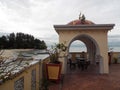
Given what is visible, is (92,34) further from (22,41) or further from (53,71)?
(22,41)

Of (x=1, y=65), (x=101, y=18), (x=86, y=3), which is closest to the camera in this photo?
(x=1, y=65)

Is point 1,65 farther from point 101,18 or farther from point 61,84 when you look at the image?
point 101,18

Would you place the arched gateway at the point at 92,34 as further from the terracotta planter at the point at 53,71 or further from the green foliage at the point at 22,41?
the green foliage at the point at 22,41

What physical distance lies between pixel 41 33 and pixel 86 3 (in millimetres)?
17605

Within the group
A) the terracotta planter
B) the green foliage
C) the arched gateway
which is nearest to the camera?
the terracotta planter

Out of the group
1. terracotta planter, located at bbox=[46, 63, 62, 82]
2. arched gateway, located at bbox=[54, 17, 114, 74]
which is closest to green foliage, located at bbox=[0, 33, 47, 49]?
arched gateway, located at bbox=[54, 17, 114, 74]

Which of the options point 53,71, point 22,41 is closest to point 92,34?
point 53,71

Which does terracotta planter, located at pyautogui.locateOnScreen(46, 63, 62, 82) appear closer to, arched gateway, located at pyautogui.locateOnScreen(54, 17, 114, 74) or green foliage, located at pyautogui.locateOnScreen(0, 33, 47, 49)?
arched gateway, located at pyautogui.locateOnScreen(54, 17, 114, 74)

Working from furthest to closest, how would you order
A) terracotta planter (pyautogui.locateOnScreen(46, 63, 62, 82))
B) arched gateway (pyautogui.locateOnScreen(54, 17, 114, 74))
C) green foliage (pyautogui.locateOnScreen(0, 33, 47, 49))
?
green foliage (pyautogui.locateOnScreen(0, 33, 47, 49)) < arched gateway (pyautogui.locateOnScreen(54, 17, 114, 74)) < terracotta planter (pyautogui.locateOnScreen(46, 63, 62, 82))

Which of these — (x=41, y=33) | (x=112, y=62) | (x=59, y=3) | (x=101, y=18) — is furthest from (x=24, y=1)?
(x=41, y=33)

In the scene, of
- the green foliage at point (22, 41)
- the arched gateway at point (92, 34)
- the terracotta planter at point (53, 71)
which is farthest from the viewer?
the green foliage at point (22, 41)

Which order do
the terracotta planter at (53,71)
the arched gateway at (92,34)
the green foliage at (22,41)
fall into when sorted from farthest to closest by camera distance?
the green foliage at (22,41) → the arched gateway at (92,34) → the terracotta planter at (53,71)

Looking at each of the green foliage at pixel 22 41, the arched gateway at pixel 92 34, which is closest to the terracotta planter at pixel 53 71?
the arched gateway at pixel 92 34

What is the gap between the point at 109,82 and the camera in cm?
1144
